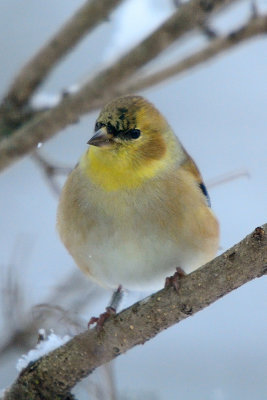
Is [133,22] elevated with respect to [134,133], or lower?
elevated

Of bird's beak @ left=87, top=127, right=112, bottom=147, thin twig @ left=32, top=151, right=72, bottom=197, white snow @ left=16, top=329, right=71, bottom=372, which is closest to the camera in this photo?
white snow @ left=16, top=329, right=71, bottom=372

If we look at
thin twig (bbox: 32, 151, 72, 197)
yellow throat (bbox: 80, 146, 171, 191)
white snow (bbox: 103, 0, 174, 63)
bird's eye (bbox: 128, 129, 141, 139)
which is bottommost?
yellow throat (bbox: 80, 146, 171, 191)

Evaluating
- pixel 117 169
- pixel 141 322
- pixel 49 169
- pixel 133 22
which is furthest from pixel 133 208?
pixel 133 22

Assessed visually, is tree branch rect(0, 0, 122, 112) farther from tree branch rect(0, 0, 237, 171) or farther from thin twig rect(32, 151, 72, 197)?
thin twig rect(32, 151, 72, 197)

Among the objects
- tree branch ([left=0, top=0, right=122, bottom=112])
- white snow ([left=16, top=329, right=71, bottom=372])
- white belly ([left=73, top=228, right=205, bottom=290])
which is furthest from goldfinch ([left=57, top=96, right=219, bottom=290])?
white snow ([left=16, top=329, right=71, bottom=372])

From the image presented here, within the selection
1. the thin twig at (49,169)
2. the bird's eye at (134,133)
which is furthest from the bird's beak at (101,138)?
the thin twig at (49,169)

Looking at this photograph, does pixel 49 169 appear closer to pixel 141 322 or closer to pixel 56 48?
pixel 56 48
